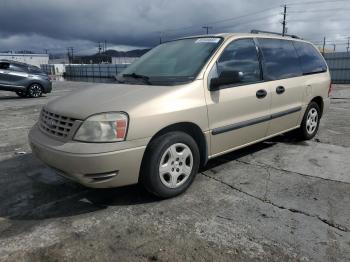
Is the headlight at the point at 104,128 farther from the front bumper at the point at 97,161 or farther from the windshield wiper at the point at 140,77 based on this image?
the windshield wiper at the point at 140,77

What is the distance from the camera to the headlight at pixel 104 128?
10.1 ft

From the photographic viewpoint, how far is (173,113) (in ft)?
11.1

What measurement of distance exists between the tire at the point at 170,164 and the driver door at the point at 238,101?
0.40 metres

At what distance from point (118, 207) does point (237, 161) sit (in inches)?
78.5

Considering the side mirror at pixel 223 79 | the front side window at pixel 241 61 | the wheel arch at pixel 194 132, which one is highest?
the front side window at pixel 241 61

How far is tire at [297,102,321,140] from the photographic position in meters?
5.64

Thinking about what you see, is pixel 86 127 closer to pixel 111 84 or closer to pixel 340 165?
pixel 111 84

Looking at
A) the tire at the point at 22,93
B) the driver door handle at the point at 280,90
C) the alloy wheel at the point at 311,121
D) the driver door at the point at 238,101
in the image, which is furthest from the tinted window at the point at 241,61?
the tire at the point at 22,93

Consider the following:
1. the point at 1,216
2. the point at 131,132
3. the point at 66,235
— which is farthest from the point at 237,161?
the point at 1,216

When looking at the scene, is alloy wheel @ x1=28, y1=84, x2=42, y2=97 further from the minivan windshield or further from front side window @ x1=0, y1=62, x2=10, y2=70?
the minivan windshield

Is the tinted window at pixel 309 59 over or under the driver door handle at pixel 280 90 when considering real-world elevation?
over

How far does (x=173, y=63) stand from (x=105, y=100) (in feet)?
3.69

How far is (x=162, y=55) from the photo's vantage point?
448 centimetres

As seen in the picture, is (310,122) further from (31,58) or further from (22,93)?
(31,58)
